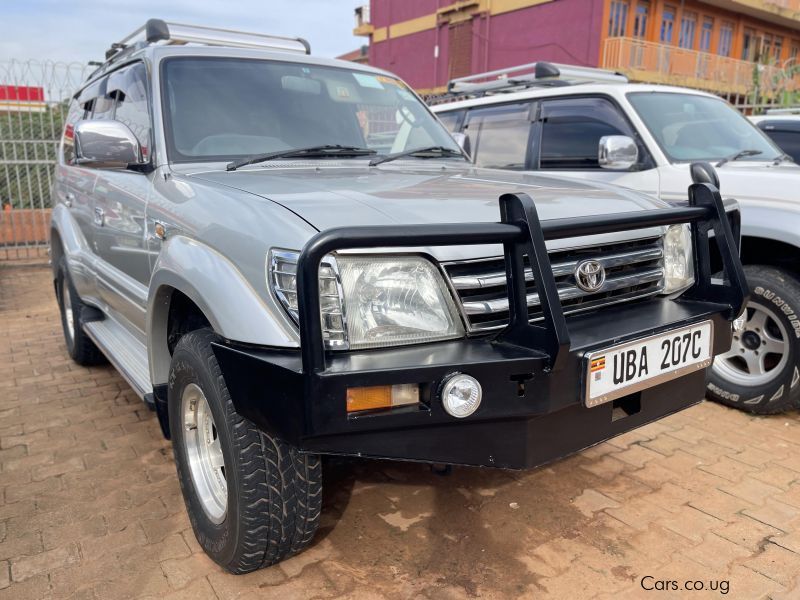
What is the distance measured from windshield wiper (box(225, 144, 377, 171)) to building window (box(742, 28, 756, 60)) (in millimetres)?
29210

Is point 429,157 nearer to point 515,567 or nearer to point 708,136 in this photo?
point 515,567

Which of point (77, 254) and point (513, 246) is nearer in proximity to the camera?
point (513, 246)

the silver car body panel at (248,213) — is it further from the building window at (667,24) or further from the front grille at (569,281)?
the building window at (667,24)

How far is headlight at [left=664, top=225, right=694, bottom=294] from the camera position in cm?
255

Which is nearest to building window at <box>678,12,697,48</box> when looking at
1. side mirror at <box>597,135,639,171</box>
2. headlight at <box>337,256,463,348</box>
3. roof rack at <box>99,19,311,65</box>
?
side mirror at <box>597,135,639,171</box>

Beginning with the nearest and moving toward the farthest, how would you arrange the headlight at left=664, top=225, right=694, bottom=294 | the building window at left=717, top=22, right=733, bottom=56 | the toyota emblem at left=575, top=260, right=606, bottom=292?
the toyota emblem at left=575, top=260, right=606, bottom=292
the headlight at left=664, top=225, right=694, bottom=294
the building window at left=717, top=22, right=733, bottom=56

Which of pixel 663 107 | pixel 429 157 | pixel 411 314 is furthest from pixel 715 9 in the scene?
pixel 411 314

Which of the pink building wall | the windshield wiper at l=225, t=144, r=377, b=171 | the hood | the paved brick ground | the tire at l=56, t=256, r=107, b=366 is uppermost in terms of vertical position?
the pink building wall

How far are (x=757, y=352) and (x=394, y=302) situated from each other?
288cm

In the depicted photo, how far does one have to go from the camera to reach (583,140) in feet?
15.6

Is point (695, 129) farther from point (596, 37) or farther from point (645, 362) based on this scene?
point (596, 37)

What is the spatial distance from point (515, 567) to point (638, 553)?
485 mm

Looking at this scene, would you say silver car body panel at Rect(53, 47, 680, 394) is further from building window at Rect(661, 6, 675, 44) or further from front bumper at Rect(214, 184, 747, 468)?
building window at Rect(661, 6, 675, 44)

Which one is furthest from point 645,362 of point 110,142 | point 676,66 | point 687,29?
point 687,29
